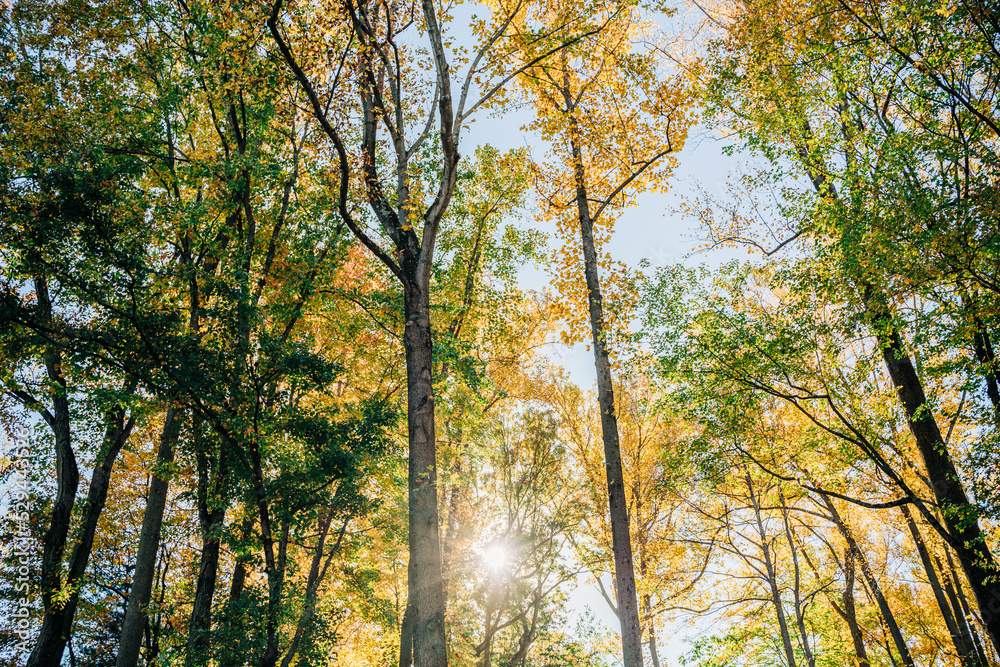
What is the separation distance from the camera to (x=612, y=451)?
9.00 m

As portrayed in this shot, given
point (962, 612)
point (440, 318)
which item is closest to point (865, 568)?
point (962, 612)

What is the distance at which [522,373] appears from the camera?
1599cm

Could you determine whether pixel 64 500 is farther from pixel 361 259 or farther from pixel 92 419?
pixel 361 259

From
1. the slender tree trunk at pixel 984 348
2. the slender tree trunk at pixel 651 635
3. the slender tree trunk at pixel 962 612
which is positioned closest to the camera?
the slender tree trunk at pixel 984 348

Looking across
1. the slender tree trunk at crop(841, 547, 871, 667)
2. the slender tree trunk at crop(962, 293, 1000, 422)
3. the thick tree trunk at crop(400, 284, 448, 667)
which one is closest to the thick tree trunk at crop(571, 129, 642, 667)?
the thick tree trunk at crop(400, 284, 448, 667)

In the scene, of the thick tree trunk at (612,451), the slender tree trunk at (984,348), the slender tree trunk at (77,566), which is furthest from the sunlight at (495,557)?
the slender tree trunk at (984,348)

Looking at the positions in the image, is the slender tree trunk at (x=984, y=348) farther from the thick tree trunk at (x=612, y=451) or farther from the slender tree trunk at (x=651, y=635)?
the slender tree trunk at (x=651, y=635)

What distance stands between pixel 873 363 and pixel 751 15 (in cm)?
861

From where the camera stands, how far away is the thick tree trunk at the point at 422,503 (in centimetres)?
526

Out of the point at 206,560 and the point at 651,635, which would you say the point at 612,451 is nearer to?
the point at 206,560

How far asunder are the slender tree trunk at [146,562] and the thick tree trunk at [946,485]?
1188 centimetres

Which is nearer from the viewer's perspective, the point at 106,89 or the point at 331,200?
the point at 331,200

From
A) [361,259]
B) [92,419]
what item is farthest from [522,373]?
[92,419]

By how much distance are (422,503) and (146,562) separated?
282 inches
